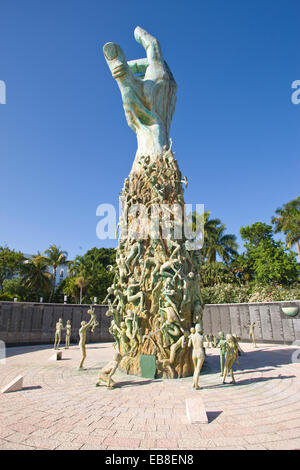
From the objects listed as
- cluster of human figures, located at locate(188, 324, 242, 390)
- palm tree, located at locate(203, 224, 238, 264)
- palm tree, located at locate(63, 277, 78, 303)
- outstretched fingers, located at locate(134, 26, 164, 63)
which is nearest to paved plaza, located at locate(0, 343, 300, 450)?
cluster of human figures, located at locate(188, 324, 242, 390)

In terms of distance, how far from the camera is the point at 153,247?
897 centimetres

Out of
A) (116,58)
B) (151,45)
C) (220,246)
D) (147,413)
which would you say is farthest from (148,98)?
(220,246)

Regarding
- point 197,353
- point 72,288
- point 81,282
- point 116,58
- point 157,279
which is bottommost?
point 197,353

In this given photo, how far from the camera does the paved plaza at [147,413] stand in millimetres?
3803

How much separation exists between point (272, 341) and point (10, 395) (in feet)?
48.5

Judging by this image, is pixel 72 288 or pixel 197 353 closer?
pixel 197 353

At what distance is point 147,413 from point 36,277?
31.2 metres

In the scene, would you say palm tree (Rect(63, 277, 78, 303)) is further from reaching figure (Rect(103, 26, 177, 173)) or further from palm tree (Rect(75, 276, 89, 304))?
reaching figure (Rect(103, 26, 177, 173))

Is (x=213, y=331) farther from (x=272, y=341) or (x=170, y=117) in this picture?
(x=170, y=117)

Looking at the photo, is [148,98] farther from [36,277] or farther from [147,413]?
[36,277]

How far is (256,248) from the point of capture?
1045 inches

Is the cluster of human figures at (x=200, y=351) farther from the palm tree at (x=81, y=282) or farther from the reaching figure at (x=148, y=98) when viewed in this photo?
the palm tree at (x=81, y=282)

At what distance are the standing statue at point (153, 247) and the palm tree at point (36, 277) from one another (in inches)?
1029

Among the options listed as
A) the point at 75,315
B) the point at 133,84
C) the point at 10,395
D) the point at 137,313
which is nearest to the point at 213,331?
the point at 75,315
